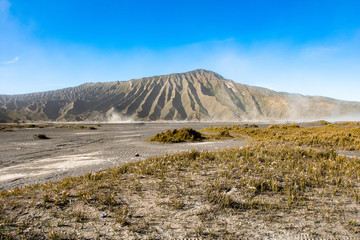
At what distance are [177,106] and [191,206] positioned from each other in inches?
5245

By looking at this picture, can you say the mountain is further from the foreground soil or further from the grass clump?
the foreground soil

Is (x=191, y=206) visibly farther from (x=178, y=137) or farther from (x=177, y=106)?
(x=177, y=106)

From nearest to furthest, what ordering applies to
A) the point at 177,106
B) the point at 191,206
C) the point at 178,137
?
the point at 191,206
the point at 178,137
the point at 177,106

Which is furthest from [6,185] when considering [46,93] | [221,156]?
[46,93]

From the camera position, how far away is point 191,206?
4.48 meters

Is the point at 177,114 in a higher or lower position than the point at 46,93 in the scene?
lower

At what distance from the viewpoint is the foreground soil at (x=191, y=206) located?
11.5ft

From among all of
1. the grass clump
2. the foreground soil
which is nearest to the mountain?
the grass clump

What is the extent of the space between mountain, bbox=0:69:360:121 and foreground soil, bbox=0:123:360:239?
377 feet

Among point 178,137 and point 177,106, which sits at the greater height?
point 177,106

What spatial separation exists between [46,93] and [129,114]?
123 meters

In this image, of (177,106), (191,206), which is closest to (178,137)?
(191,206)

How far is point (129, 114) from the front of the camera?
124500mm

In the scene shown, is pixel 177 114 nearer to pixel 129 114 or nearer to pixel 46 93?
pixel 129 114
